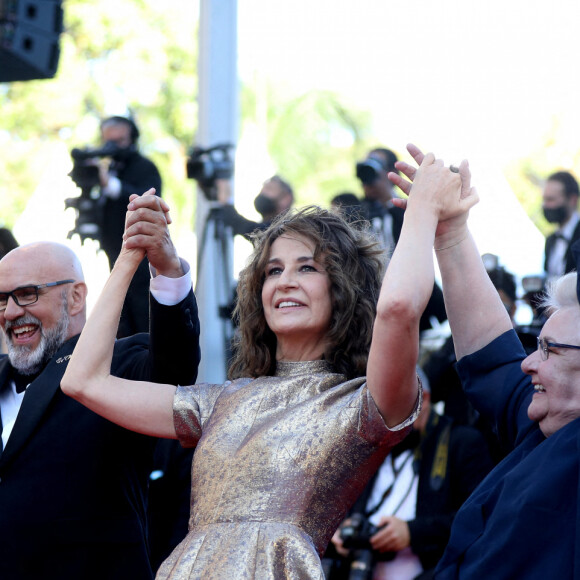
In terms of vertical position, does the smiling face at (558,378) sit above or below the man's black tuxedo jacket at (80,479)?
above

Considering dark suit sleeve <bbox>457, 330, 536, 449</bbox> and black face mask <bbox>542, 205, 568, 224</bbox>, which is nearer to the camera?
dark suit sleeve <bbox>457, 330, 536, 449</bbox>

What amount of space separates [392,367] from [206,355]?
4.33m

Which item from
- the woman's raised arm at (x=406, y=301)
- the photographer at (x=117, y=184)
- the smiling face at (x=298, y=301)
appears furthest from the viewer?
the photographer at (x=117, y=184)

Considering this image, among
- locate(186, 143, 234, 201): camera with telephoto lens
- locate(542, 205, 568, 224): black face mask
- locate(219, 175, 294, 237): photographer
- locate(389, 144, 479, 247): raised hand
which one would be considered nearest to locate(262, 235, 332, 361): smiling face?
locate(389, 144, 479, 247): raised hand

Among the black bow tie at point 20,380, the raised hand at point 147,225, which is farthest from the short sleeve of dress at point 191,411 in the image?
the black bow tie at point 20,380

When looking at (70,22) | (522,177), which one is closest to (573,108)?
(522,177)

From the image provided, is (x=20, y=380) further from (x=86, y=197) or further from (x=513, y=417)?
(x=86, y=197)

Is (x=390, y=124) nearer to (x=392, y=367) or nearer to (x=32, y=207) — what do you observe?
(x=32, y=207)

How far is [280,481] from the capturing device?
8.34 feet

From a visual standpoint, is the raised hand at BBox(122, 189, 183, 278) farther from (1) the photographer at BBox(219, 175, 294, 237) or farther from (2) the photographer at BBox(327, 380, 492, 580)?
(1) the photographer at BBox(219, 175, 294, 237)

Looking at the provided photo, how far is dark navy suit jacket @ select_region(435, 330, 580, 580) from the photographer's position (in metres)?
2.25

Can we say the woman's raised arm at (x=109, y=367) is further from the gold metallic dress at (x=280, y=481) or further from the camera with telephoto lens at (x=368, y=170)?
the camera with telephoto lens at (x=368, y=170)

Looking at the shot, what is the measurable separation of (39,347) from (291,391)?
1.14m

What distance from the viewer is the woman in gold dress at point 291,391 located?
8.09 feet
